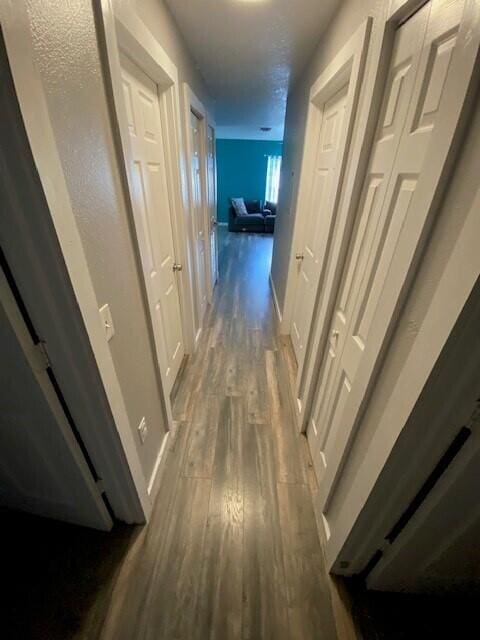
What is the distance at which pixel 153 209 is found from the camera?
5.25 ft

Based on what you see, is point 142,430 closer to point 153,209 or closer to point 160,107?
point 153,209

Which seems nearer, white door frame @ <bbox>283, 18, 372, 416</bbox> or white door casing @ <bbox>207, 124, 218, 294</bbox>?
white door frame @ <bbox>283, 18, 372, 416</bbox>

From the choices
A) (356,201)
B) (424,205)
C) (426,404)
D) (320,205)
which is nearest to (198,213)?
(320,205)

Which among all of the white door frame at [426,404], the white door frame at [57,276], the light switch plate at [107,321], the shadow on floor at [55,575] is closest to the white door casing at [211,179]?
the light switch plate at [107,321]

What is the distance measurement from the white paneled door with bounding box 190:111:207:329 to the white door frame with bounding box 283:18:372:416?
0.90 meters

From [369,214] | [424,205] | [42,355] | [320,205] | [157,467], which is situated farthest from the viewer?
[320,205]

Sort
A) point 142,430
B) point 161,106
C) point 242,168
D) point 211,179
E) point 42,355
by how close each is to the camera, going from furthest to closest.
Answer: point 242,168
point 211,179
point 161,106
point 142,430
point 42,355

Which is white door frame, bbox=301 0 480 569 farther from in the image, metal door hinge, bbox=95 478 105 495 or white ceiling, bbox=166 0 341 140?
metal door hinge, bbox=95 478 105 495

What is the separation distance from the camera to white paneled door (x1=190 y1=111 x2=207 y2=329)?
235 cm

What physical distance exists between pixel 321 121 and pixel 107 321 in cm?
198

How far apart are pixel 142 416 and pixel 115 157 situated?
1.10 metres

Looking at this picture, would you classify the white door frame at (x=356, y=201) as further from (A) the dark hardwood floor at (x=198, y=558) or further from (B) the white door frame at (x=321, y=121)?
(A) the dark hardwood floor at (x=198, y=558)

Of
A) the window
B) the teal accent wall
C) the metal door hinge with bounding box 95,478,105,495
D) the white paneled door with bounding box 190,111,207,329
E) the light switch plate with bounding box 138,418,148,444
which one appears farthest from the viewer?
the window

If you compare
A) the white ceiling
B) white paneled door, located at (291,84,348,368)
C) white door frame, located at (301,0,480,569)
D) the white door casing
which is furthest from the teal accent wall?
white door frame, located at (301,0,480,569)
